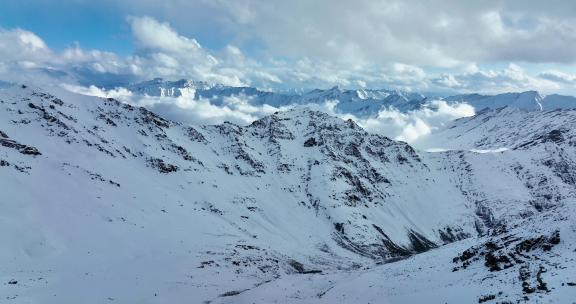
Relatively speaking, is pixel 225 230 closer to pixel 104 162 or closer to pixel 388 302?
pixel 104 162

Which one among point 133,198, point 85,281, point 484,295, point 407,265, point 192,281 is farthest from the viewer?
point 133,198

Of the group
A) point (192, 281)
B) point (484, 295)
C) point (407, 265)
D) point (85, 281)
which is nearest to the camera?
point (484, 295)

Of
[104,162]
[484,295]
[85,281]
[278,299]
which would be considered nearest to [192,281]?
[85,281]

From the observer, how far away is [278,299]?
6825cm

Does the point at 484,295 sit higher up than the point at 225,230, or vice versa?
the point at 225,230

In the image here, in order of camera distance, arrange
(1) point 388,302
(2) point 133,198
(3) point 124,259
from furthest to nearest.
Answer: (2) point 133,198, (3) point 124,259, (1) point 388,302

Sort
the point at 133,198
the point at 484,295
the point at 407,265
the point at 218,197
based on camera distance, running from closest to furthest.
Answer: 1. the point at 484,295
2. the point at 407,265
3. the point at 133,198
4. the point at 218,197

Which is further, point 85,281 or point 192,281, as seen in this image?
point 192,281

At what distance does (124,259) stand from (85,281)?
18822 mm

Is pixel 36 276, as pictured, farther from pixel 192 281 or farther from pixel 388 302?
pixel 388 302

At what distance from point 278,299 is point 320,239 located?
115 m

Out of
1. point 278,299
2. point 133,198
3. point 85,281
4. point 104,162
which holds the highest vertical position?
point 104,162

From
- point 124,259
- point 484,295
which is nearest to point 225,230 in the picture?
point 124,259

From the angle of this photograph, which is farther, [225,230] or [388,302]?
[225,230]
